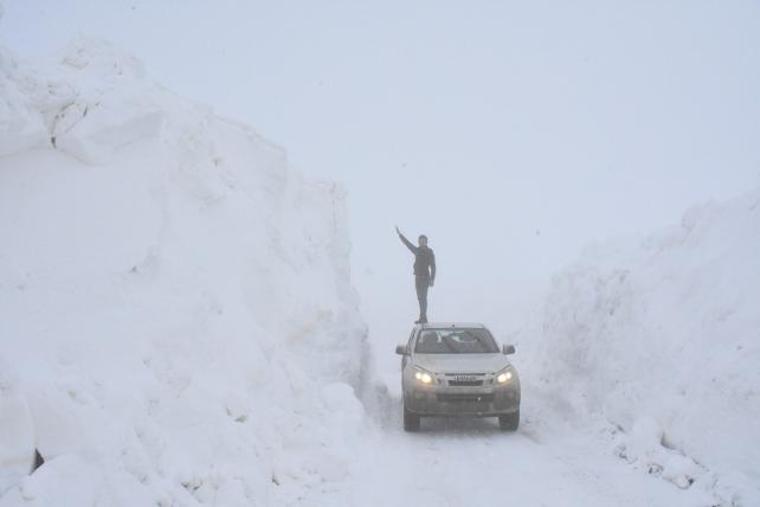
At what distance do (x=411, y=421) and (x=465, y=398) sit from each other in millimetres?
948

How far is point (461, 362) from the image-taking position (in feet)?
33.2

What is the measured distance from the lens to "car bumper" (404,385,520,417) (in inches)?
375

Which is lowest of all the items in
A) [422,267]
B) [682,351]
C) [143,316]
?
[422,267]

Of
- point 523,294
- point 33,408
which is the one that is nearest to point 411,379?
point 33,408

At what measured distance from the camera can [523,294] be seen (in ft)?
98.8

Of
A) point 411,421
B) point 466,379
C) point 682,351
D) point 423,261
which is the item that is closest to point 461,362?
point 466,379

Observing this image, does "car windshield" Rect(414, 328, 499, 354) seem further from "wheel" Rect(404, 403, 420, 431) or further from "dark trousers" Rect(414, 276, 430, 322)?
"dark trousers" Rect(414, 276, 430, 322)

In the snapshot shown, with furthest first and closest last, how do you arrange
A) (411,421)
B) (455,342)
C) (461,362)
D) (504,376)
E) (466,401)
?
(455,342) < (461,362) < (411,421) < (504,376) < (466,401)

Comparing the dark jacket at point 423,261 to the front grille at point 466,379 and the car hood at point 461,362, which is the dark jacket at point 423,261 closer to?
the car hood at point 461,362

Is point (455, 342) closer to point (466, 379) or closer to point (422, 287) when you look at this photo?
point (466, 379)

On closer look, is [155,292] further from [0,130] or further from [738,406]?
[738,406]

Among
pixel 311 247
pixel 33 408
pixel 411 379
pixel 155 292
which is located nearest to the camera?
pixel 33 408

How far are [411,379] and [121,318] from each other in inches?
188

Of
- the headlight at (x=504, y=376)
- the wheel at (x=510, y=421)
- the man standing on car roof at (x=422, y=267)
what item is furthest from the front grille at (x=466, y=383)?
the man standing on car roof at (x=422, y=267)
